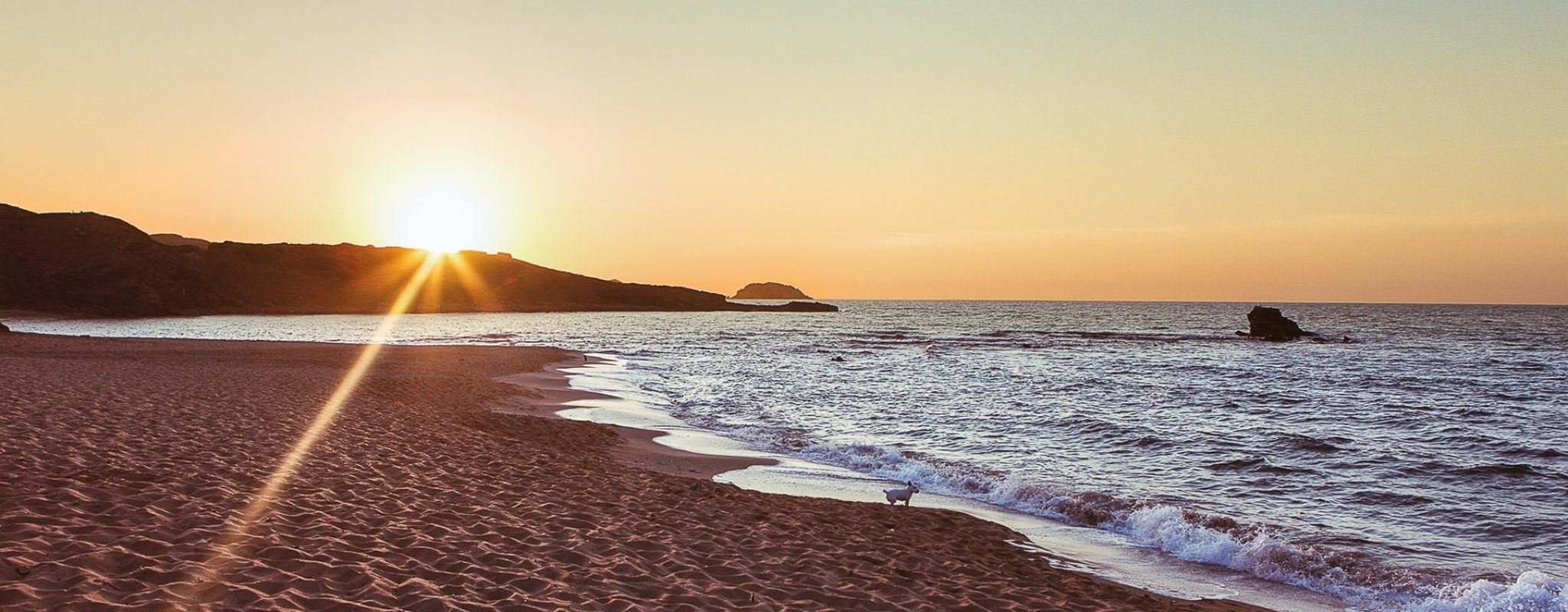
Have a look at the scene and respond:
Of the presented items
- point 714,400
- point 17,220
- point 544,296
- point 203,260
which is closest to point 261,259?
point 203,260

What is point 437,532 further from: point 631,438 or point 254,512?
point 631,438

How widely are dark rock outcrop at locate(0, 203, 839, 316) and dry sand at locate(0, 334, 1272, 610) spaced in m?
121

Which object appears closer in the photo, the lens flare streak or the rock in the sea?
the lens flare streak

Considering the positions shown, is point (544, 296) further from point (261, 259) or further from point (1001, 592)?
point (1001, 592)

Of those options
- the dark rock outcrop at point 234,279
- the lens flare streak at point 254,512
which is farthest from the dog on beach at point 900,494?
the dark rock outcrop at point 234,279

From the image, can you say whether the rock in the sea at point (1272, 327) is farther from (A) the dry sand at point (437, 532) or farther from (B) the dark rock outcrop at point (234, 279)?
(B) the dark rock outcrop at point (234, 279)

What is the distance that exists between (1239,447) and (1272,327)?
66.7m

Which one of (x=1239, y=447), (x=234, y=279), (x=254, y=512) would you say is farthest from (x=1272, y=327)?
(x=234, y=279)

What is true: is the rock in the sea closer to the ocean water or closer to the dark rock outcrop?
the ocean water

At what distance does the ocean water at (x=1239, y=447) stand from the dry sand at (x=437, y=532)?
2.56 metres

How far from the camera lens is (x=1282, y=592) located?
9.12 m

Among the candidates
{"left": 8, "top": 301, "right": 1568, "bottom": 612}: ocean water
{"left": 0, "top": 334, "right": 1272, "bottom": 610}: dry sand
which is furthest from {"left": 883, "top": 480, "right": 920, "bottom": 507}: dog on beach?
{"left": 8, "top": 301, "right": 1568, "bottom": 612}: ocean water

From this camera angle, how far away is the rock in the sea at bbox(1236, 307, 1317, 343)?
75188mm

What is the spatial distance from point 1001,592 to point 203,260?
162270 millimetres
